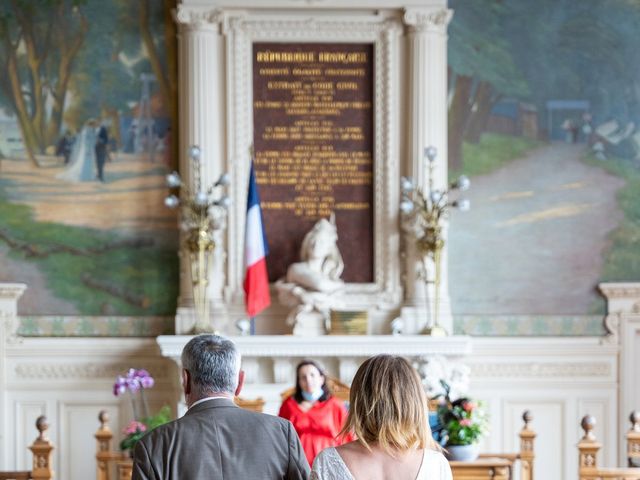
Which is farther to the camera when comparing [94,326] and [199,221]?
[94,326]

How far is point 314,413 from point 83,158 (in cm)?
422

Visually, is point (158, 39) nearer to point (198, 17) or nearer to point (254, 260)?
point (198, 17)

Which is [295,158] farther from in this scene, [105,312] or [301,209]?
[105,312]

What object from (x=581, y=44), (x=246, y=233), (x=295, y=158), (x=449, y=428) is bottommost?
(x=449, y=428)

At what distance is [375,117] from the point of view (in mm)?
10227

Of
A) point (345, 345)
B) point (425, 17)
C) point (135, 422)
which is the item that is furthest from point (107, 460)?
point (425, 17)

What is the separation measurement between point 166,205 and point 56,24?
1.85 m

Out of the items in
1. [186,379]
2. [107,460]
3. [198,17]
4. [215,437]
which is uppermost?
[198,17]

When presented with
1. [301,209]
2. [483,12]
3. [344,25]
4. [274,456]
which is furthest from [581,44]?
[274,456]

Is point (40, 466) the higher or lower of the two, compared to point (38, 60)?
lower

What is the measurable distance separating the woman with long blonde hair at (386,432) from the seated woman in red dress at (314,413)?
133 inches

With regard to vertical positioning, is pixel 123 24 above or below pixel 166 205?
above

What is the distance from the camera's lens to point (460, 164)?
10398 millimetres

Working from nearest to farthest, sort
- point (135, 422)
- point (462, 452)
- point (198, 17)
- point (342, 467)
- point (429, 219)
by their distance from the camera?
point (342, 467) < point (462, 452) < point (135, 422) < point (429, 219) < point (198, 17)
